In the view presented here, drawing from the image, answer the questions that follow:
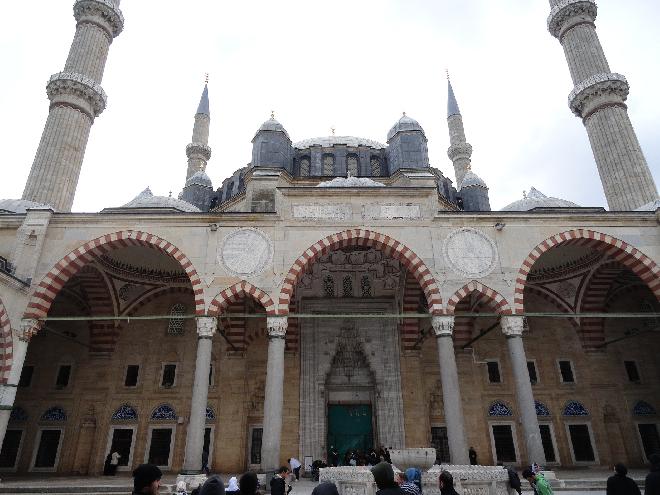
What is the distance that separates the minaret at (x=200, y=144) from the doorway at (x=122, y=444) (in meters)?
12.2

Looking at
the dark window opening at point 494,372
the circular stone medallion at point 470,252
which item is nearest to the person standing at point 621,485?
the circular stone medallion at point 470,252

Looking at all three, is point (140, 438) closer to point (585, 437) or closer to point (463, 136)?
point (585, 437)

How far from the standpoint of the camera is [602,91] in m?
16.0

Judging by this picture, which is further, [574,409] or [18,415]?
[574,409]

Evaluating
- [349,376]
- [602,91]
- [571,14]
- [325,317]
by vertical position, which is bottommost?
[349,376]

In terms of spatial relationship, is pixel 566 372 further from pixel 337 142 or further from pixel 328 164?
pixel 337 142

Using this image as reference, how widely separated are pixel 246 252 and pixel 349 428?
5758mm

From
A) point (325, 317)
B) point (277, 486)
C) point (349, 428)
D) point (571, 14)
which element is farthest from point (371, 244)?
point (571, 14)

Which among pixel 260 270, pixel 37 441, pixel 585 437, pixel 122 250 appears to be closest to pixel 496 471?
pixel 260 270

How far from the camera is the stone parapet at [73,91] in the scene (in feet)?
51.7

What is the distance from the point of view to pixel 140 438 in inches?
503

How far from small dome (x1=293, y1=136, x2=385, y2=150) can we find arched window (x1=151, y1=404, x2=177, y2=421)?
33.7 ft

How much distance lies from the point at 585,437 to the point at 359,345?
22.0ft

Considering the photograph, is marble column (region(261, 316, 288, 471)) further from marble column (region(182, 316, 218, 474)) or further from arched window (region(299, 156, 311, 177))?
arched window (region(299, 156, 311, 177))
